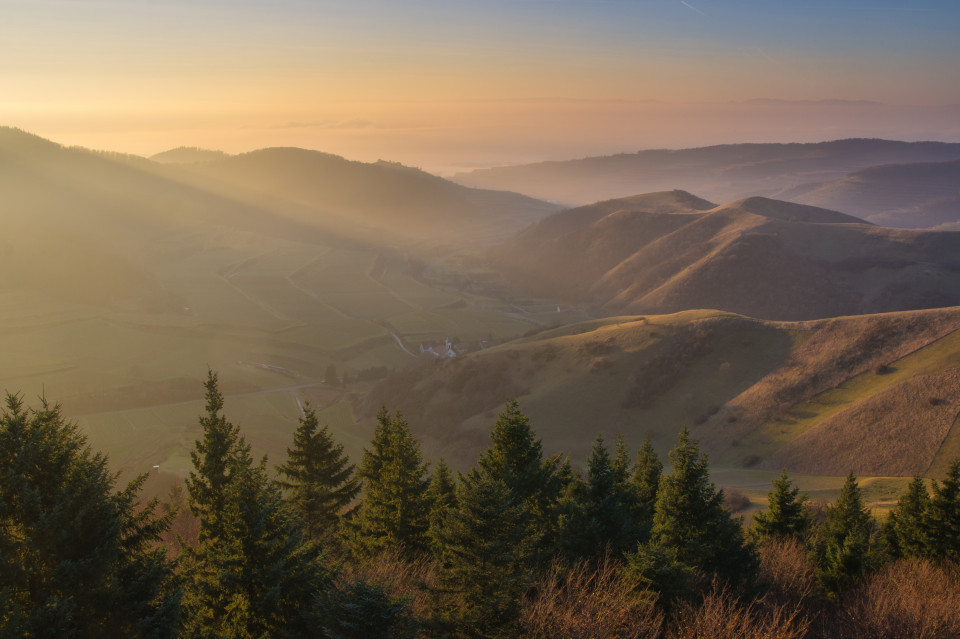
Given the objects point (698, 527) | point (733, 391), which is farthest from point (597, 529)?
point (733, 391)

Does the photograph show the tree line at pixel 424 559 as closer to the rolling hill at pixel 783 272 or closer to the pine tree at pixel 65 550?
the pine tree at pixel 65 550

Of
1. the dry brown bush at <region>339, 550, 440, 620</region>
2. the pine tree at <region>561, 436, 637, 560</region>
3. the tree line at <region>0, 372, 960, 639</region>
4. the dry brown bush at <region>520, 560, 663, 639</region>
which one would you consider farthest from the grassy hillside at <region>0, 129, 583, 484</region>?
the dry brown bush at <region>520, 560, 663, 639</region>

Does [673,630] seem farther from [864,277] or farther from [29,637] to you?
[864,277]

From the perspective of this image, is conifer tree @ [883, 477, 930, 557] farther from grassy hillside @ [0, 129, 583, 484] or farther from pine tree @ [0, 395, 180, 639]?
grassy hillside @ [0, 129, 583, 484]

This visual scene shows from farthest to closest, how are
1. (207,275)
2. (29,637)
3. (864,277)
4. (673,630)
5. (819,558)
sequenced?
(207,275)
(864,277)
(819,558)
(673,630)
(29,637)


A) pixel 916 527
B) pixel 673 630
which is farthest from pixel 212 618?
pixel 916 527

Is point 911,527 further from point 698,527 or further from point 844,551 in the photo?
point 698,527
